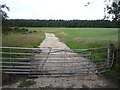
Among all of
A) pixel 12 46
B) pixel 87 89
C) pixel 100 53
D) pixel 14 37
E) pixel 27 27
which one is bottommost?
pixel 87 89

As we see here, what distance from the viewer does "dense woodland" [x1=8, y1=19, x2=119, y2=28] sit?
3525 millimetres

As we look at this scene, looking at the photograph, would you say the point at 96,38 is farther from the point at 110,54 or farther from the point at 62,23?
the point at 62,23

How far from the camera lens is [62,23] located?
4.20 meters

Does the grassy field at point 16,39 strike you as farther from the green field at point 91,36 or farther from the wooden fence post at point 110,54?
the wooden fence post at point 110,54

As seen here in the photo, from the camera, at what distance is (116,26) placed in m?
3.55

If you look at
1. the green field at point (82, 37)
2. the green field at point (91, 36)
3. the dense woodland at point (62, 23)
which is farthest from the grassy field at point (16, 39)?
the green field at point (91, 36)

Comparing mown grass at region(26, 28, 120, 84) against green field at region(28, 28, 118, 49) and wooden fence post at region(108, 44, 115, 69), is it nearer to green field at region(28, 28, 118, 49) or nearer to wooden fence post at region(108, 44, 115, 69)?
green field at region(28, 28, 118, 49)

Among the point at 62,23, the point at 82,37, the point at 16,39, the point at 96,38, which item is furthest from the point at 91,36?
the point at 16,39

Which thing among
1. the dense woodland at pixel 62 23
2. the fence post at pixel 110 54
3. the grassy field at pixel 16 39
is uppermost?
the dense woodland at pixel 62 23

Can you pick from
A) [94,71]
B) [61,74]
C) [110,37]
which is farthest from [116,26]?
[61,74]

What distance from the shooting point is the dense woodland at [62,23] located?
139 inches

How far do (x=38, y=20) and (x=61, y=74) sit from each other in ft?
6.54

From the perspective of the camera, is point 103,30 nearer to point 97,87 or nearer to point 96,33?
point 96,33

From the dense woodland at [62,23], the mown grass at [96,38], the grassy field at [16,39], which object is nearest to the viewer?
the mown grass at [96,38]
